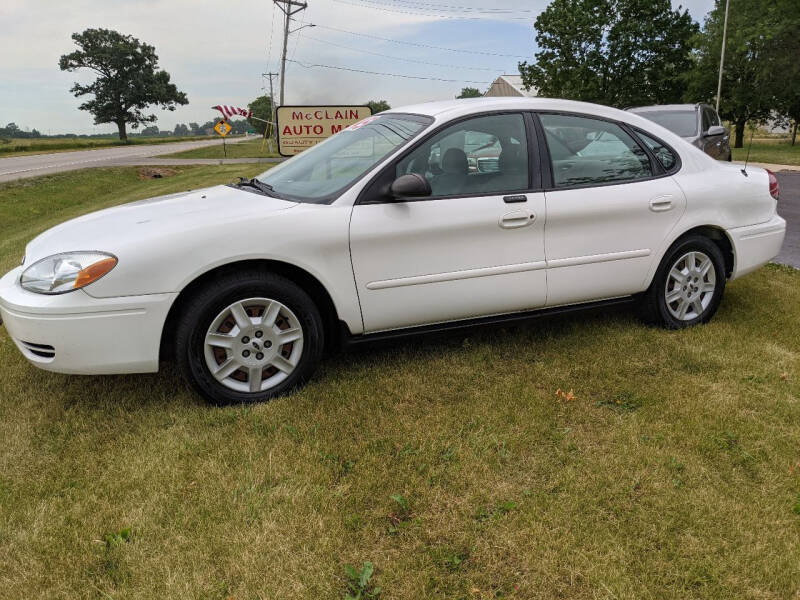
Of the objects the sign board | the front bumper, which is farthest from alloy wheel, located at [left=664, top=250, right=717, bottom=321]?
the sign board

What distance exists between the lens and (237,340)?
10.5 feet

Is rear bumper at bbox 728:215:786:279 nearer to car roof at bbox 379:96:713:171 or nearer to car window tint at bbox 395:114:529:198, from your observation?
car roof at bbox 379:96:713:171

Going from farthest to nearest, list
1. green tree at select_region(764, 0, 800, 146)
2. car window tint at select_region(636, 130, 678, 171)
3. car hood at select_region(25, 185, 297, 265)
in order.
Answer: green tree at select_region(764, 0, 800, 146), car window tint at select_region(636, 130, 678, 171), car hood at select_region(25, 185, 297, 265)

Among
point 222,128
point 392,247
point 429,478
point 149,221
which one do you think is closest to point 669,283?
point 392,247

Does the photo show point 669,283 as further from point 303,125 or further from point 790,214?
point 303,125

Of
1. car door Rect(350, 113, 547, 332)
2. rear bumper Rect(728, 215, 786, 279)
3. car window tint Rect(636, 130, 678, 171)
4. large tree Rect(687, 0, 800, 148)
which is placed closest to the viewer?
car door Rect(350, 113, 547, 332)

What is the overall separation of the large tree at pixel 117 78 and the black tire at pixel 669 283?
6687cm

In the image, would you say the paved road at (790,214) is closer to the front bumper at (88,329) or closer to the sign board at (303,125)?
the front bumper at (88,329)

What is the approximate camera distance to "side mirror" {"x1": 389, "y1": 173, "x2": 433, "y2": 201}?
3217 mm

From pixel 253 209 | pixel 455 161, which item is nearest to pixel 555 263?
pixel 455 161

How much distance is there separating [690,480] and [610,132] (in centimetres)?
239

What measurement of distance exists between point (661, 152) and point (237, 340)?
307 centimetres

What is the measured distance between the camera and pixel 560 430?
3.04m

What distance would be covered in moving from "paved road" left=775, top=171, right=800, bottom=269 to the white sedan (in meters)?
2.82
